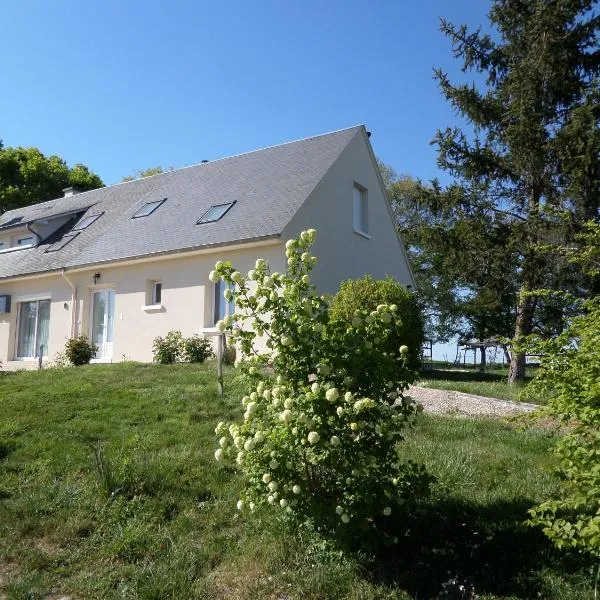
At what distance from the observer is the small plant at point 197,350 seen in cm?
1409

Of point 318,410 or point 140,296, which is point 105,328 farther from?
point 318,410

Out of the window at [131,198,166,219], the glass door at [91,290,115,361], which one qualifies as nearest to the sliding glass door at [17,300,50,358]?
the glass door at [91,290,115,361]

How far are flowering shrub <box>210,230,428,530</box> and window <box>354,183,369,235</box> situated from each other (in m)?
14.2

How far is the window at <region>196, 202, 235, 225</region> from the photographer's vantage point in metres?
15.7

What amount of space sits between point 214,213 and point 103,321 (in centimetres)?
464

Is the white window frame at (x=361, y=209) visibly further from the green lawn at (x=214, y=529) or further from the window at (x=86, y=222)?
Result: the green lawn at (x=214, y=529)

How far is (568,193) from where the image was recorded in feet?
42.0

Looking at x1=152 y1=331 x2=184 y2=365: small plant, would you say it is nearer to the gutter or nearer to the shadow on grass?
the gutter

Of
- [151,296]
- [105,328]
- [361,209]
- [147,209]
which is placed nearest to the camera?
[151,296]

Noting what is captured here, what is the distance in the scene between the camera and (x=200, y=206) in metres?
17.0

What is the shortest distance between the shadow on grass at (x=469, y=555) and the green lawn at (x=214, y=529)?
0.01 meters

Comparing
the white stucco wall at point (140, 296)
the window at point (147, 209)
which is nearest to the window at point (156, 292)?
the white stucco wall at point (140, 296)

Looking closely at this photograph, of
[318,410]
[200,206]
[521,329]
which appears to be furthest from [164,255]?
[318,410]

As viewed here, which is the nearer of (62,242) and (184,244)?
(184,244)
